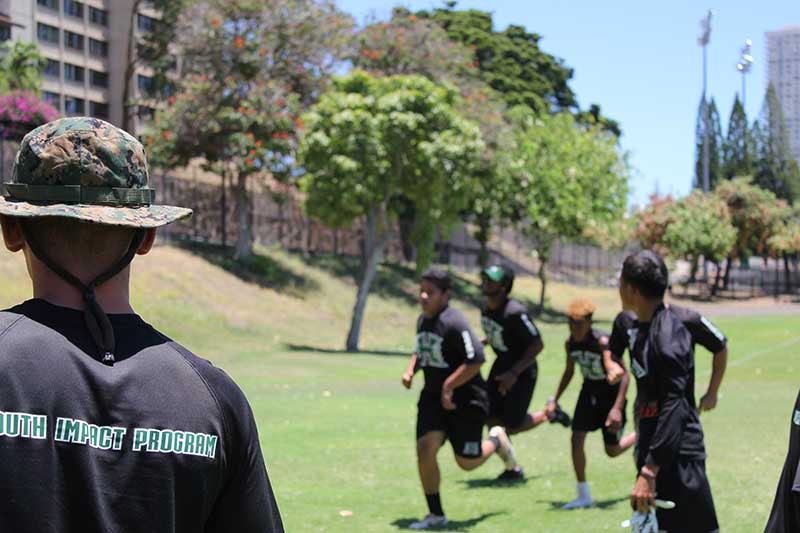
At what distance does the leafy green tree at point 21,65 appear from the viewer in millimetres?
37062

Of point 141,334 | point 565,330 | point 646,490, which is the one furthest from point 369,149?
point 141,334

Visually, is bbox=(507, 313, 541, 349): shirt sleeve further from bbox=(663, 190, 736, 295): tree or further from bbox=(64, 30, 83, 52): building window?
bbox=(64, 30, 83, 52): building window

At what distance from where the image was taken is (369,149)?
28.6 metres

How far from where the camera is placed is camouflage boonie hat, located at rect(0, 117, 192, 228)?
8.39 ft

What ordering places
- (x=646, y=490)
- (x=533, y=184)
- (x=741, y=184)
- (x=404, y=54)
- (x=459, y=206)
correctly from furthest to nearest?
(x=741, y=184), (x=533, y=184), (x=404, y=54), (x=459, y=206), (x=646, y=490)

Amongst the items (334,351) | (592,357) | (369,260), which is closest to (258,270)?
(369,260)

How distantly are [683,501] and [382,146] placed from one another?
→ 23367mm

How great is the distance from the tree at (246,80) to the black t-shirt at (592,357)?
2441cm

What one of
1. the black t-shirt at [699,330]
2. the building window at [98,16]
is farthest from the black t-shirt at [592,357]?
the building window at [98,16]

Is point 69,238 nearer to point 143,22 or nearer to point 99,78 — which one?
point 99,78

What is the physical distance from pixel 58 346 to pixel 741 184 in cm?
5592

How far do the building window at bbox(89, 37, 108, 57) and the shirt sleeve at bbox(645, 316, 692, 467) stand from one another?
47988 millimetres

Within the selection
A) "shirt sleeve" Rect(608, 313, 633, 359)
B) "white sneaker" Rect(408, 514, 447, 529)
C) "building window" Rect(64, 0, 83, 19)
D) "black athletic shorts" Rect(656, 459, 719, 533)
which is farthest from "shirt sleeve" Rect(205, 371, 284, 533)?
"building window" Rect(64, 0, 83, 19)

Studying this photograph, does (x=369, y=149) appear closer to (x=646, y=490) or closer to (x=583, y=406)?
(x=583, y=406)
